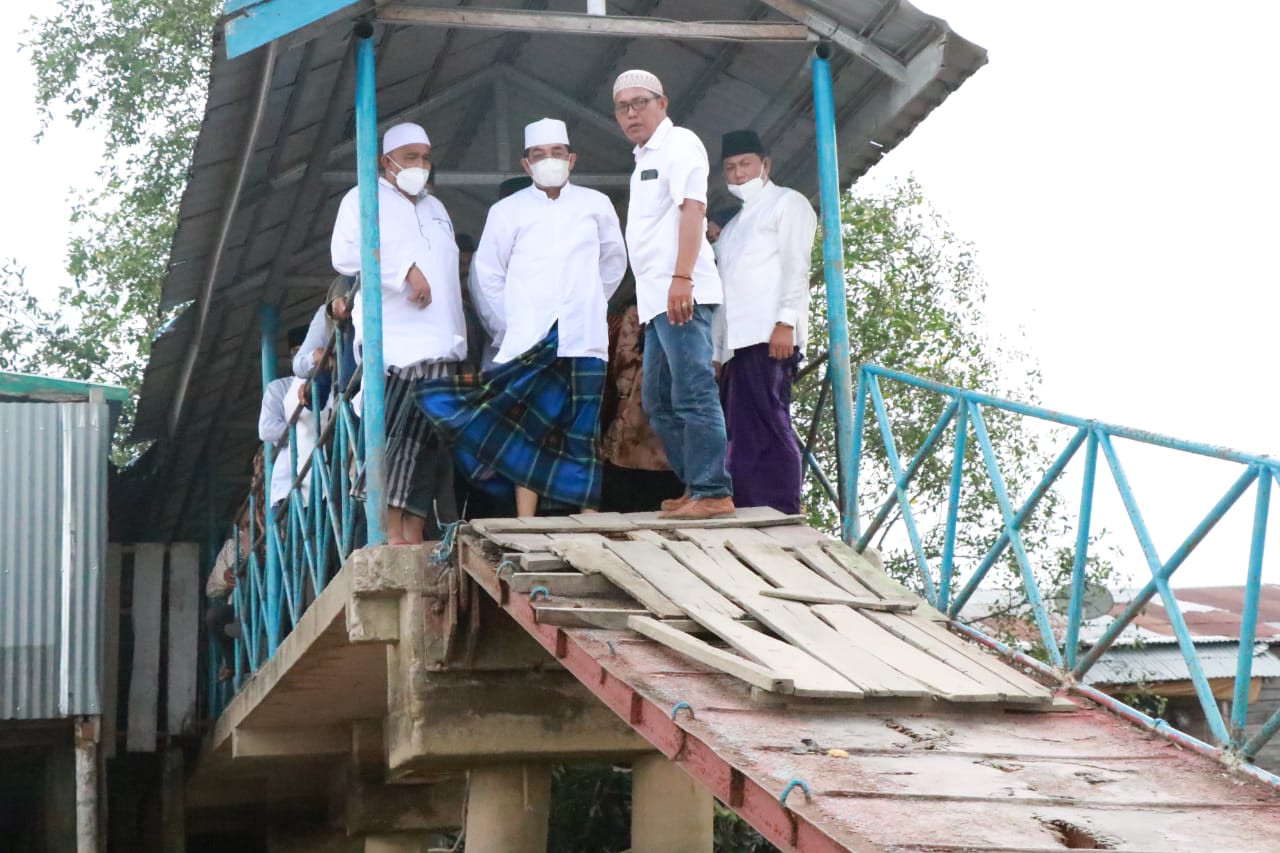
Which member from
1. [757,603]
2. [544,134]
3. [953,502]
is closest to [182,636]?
[544,134]

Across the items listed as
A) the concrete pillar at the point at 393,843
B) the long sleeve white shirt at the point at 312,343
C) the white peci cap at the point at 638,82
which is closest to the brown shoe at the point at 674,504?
the white peci cap at the point at 638,82

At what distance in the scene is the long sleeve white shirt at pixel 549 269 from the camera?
6.76 m

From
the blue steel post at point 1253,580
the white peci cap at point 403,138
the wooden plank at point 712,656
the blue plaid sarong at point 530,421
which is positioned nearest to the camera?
the blue steel post at point 1253,580

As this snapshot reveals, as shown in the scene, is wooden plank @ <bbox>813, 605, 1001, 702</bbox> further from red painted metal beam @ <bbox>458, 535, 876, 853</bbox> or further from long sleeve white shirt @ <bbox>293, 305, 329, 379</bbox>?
long sleeve white shirt @ <bbox>293, 305, 329, 379</bbox>

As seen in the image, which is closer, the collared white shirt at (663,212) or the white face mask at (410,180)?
the collared white shirt at (663,212)

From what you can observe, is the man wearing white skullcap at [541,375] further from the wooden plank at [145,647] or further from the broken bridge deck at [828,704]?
the wooden plank at [145,647]

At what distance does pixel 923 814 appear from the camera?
12.2 feet

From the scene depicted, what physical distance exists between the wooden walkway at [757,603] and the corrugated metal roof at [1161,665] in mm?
6820

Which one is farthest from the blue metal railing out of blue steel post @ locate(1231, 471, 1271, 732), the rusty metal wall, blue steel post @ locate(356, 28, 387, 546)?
the rusty metal wall

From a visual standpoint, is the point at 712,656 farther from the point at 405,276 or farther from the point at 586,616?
the point at 405,276

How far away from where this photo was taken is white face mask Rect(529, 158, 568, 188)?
6961mm

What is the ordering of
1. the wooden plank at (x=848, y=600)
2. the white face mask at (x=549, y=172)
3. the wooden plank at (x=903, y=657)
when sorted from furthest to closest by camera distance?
the white face mask at (x=549, y=172)
the wooden plank at (x=848, y=600)
the wooden plank at (x=903, y=657)

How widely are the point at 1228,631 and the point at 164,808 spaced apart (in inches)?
332

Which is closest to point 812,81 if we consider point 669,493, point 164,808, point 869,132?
point 869,132
